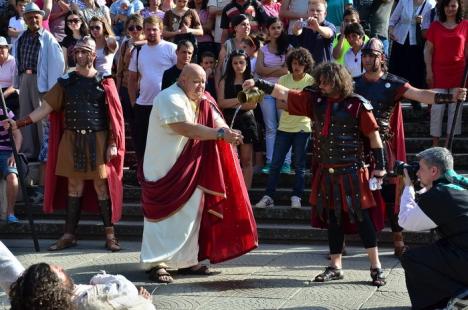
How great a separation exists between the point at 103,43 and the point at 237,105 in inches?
91.3

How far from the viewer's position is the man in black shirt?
9.52 metres

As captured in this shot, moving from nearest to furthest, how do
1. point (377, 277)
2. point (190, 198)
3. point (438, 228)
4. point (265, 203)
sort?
point (438, 228), point (377, 277), point (190, 198), point (265, 203)

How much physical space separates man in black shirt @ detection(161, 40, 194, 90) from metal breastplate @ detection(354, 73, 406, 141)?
82.5 inches

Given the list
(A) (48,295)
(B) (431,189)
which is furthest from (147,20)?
(A) (48,295)

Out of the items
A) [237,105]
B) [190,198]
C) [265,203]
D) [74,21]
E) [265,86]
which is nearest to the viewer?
[265,86]

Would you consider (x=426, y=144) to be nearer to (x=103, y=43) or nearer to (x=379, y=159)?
(x=379, y=159)

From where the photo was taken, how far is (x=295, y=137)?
9352 mm

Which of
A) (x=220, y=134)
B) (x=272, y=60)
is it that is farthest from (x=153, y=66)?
(x=220, y=134)

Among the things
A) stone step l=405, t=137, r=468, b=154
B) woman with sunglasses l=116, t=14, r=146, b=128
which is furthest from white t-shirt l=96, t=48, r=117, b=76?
stone step l=405, t=137, r=468, b=154

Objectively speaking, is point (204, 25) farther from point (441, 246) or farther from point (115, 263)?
point (441, 246)

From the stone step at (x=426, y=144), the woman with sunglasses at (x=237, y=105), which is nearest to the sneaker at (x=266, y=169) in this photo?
the woman with sunglasses at (x=237, y=105)

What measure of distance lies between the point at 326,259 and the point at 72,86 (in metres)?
2.84

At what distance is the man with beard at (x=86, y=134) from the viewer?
29.2 feet

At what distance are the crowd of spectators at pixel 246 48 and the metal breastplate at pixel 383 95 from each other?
1.29 metres
